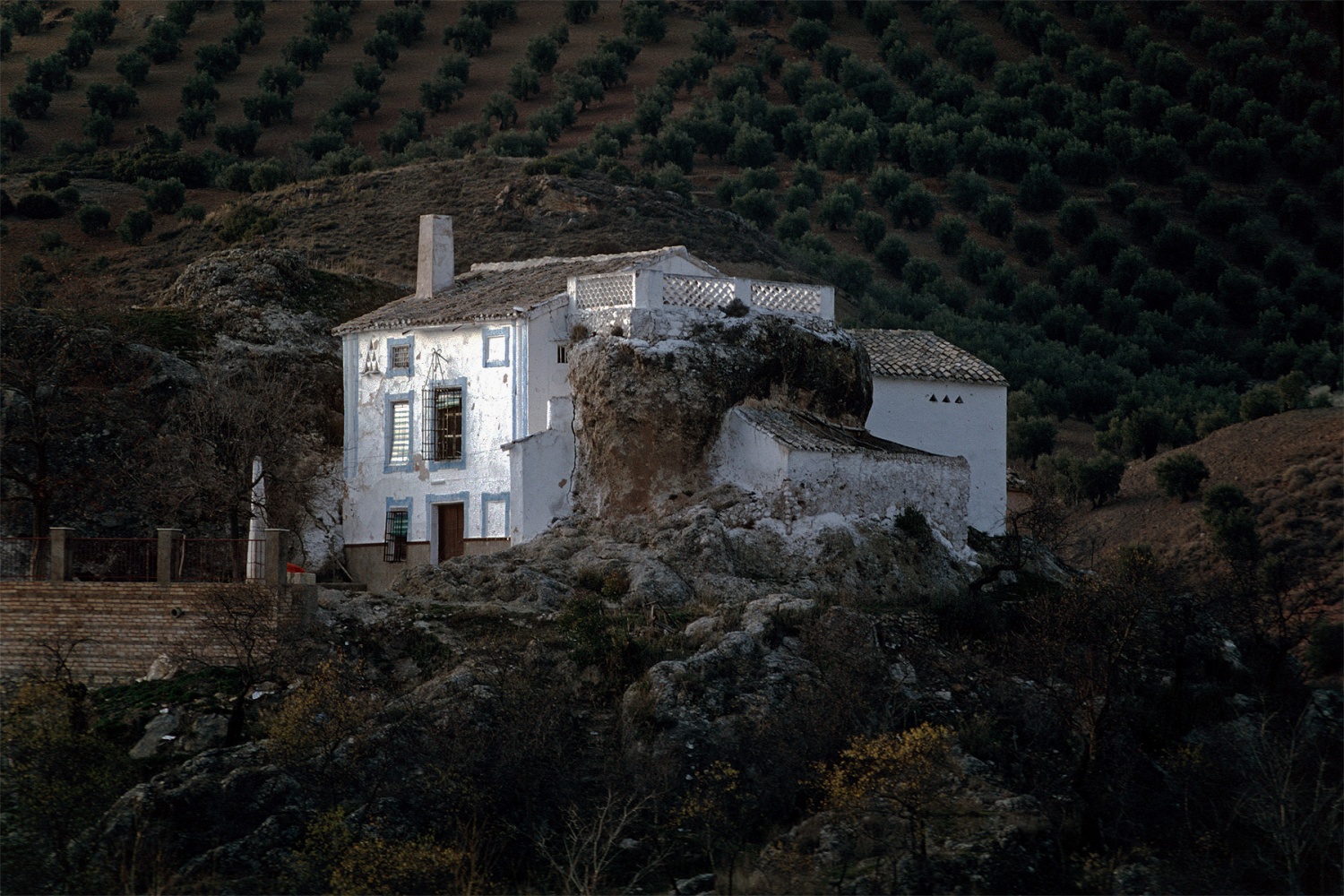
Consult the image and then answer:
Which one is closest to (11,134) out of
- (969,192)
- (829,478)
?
(969,192)

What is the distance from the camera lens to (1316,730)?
3212cm

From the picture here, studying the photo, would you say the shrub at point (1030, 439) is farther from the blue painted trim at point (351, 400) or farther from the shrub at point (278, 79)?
the shrub at point (278, 79)

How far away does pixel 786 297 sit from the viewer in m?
37.0

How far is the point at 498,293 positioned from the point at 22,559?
12640 millimetres

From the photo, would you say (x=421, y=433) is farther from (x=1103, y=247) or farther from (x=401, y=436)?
(x=1103, y=247)

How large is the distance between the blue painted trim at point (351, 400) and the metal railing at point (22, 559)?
8932 millimetres

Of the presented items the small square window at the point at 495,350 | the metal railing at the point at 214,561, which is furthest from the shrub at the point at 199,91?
the metal railing at the point at 214,561


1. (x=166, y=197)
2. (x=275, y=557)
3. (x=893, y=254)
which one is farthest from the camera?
(x=893, y=254)

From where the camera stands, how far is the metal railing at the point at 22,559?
3114 cm

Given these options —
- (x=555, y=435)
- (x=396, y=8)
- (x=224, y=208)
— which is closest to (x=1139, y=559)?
(x=555, y=435)

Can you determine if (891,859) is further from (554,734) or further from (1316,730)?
(1316,730)

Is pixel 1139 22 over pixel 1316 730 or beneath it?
over

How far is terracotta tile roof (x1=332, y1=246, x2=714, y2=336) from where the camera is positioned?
37.7 m

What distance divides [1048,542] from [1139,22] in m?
71.2
